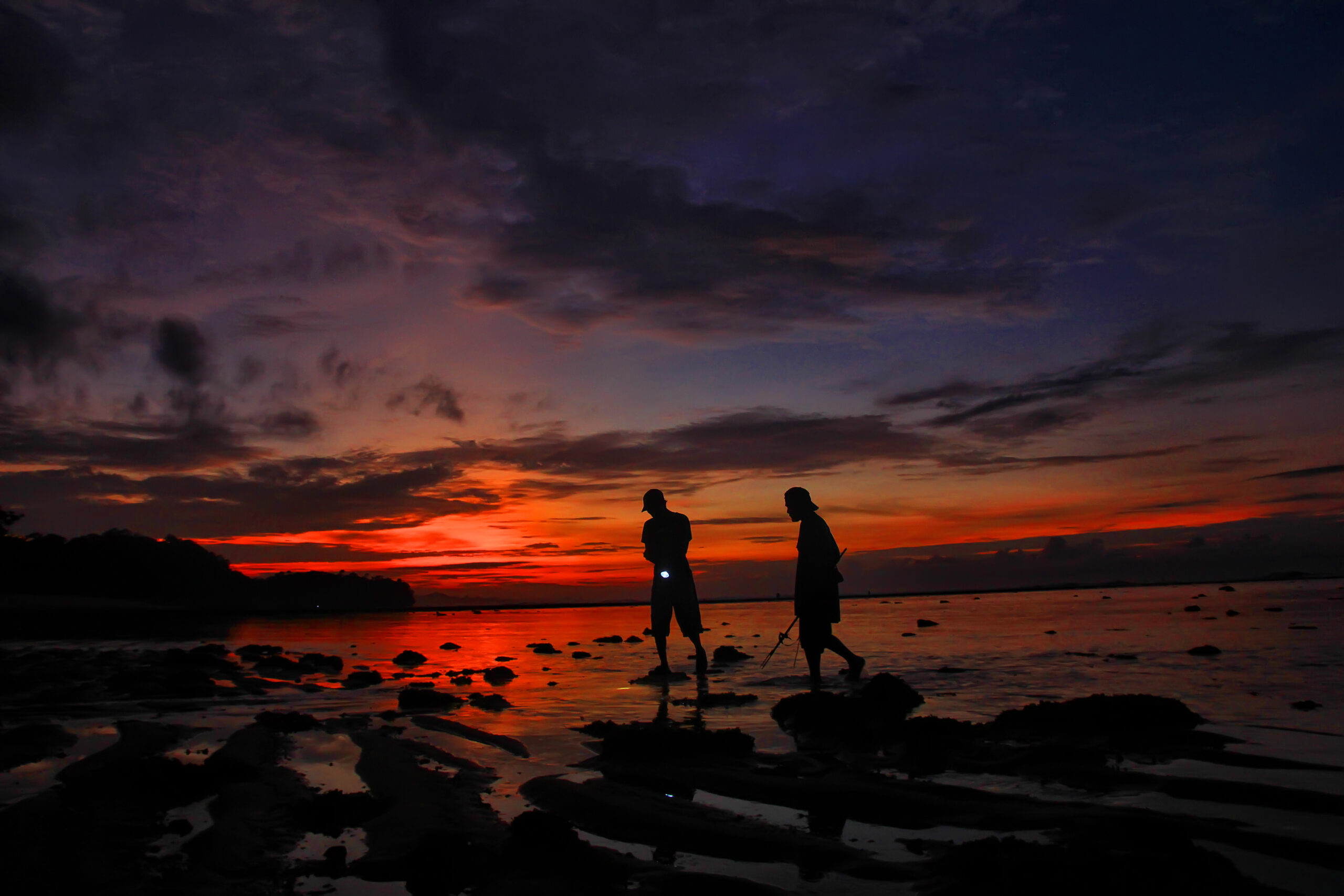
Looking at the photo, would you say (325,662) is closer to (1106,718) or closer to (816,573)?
(816,573)

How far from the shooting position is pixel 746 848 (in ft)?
13.5

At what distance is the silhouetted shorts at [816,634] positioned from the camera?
12.1 meters

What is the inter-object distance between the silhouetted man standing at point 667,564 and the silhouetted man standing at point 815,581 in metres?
2.62

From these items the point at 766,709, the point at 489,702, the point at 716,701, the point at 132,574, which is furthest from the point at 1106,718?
the point at 132,574

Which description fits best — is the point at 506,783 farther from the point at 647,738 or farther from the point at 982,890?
the point at 982,890

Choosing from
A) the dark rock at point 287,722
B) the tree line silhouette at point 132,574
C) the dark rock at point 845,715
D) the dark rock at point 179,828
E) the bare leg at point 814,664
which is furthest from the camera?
the tree line silhouette at point 132,574

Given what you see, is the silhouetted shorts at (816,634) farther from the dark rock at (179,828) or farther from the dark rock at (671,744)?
the dark rock at (179,828)

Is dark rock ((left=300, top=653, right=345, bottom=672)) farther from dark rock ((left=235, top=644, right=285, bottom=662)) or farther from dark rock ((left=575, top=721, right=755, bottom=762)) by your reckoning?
dark rock ((left=575, top=721, right=755, bottom=762))

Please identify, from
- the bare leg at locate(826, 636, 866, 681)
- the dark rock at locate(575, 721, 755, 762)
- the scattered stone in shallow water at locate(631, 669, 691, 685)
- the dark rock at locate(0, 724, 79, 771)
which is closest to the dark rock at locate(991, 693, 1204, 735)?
the dark rock at locate(575, 721, 755, 762)

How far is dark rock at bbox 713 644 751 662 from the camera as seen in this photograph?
16234 millimetres

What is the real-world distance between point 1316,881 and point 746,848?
8.61 feet

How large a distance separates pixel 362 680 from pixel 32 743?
616 centimetres

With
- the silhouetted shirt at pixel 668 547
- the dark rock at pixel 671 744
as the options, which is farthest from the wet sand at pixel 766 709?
the silhouetted shirt at pixel 668 547

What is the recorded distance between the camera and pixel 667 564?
14414 millimetres
